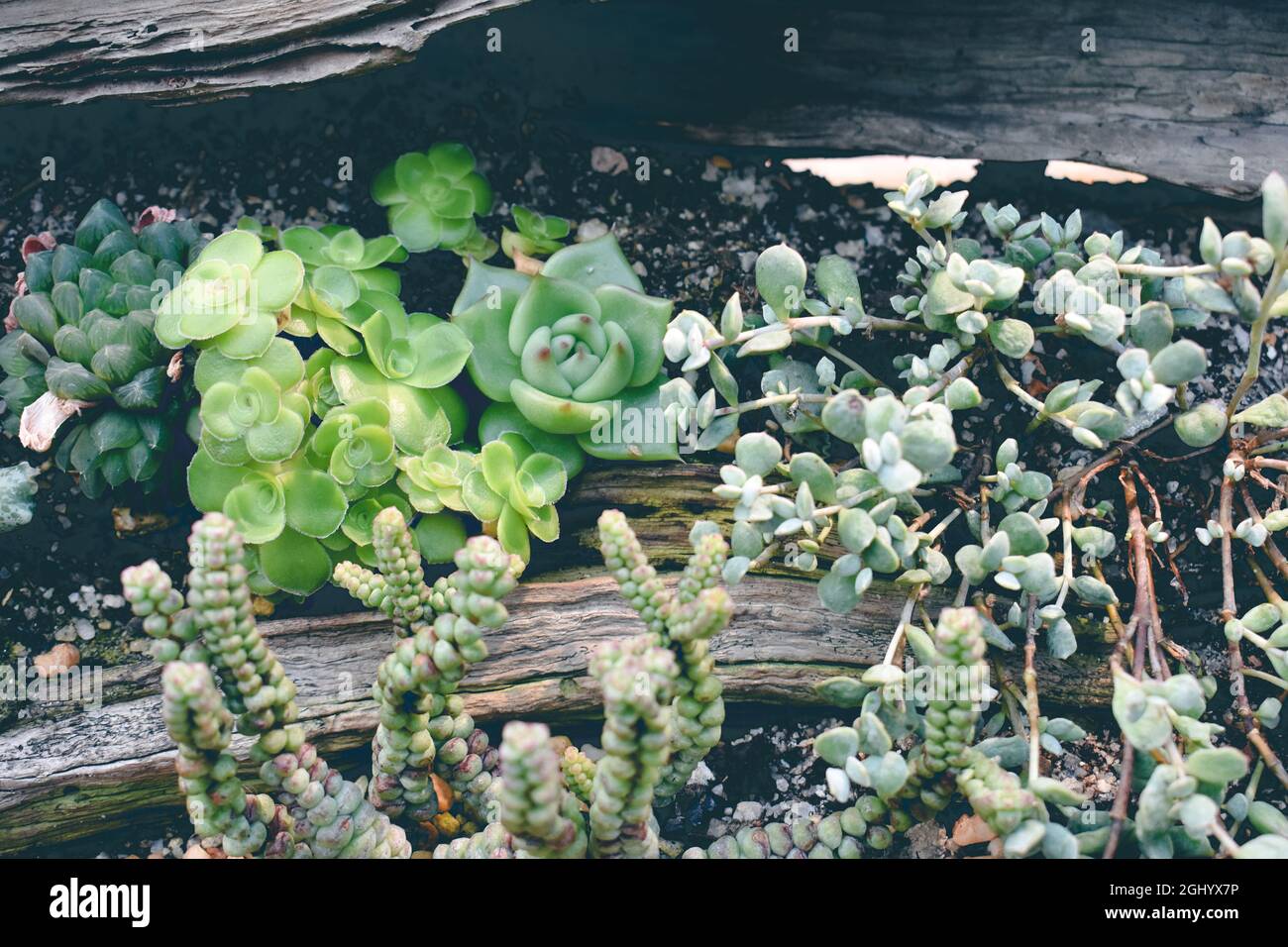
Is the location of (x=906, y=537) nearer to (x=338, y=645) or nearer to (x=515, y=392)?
(x=515, y=392)

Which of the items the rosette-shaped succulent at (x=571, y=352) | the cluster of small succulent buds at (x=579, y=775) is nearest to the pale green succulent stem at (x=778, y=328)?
the rosette-shaped succulent at (x=571, y=352)

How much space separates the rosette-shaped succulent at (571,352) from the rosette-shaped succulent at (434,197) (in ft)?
0.59

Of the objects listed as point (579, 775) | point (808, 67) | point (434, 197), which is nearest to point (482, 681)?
point (579, 775)

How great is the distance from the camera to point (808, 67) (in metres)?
2.26

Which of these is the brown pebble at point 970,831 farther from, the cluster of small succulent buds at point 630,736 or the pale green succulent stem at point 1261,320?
the pale green succulent stem at point 1261,320

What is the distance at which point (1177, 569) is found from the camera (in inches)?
77.2

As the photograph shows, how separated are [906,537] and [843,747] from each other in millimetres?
385

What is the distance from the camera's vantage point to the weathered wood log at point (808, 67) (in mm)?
2049

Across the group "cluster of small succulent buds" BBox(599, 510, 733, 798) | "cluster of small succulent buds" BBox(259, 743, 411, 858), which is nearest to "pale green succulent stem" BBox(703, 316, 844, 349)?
"cluster of small succulent buds" BBox(599, 510, 733, 798)

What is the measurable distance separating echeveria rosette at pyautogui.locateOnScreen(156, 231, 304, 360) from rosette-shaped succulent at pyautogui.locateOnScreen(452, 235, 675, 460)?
1.18 feet

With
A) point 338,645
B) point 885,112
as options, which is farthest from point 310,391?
point 885,112

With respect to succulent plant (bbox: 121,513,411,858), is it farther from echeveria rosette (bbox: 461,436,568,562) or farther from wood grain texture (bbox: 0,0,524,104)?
wood grain texture (bbox: 0,0,524,104)

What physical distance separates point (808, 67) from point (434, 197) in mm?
940
